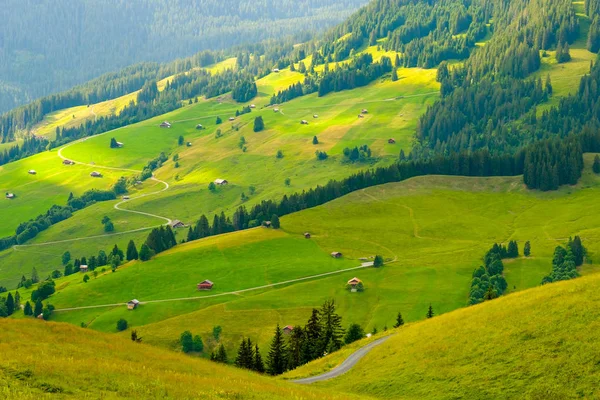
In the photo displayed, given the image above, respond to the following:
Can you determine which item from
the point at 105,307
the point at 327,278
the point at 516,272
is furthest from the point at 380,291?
the point at 105,307

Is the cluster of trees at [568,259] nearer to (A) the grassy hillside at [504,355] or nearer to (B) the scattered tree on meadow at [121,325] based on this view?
(B) the scattered tree on meadow at [121,325]

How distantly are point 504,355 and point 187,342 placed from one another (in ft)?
361

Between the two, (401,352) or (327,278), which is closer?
(401,352)

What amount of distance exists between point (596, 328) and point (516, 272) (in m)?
133

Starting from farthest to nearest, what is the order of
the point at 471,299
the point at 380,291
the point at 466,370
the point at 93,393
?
the point at 380,291 < the point at 471,299 < the point at 466,370 < the point at 93,393

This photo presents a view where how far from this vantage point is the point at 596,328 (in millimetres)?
58656

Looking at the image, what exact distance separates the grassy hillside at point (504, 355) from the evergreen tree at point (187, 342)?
293 feet

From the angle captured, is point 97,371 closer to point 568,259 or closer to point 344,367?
point 344,367

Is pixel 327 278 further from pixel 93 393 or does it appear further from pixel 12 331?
pixel 93 393

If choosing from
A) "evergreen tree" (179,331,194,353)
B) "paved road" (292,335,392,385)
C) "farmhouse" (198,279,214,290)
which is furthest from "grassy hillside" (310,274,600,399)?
"farmhouse" (198,279,214,290)

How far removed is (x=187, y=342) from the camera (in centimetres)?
16138

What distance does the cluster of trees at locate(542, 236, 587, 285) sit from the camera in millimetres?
173875

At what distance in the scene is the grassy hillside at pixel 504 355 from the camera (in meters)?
55.2

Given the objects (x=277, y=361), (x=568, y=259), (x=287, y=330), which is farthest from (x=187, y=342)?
(x=568, y=259)
